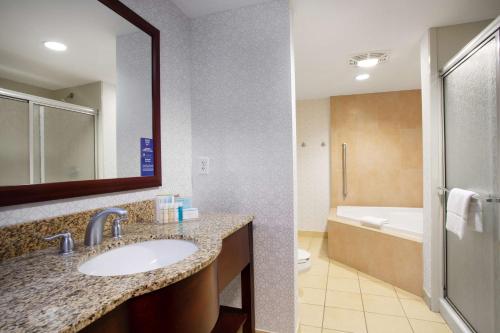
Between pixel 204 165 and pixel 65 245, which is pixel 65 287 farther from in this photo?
pixel 204 165

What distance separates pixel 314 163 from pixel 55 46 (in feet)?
11.8

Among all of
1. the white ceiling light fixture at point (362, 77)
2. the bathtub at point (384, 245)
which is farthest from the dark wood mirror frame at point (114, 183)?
the white ceiling light fixture at point (362, 77)

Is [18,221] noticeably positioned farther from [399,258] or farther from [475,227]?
[399,258]

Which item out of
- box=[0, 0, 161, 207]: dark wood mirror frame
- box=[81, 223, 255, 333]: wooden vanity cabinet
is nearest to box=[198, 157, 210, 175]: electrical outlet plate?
box=[0, 0, 161, 207]: dark wood mirror frame

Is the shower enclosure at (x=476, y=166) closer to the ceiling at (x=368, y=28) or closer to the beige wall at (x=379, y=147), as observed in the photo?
the ceiling at (x=368, y=28)

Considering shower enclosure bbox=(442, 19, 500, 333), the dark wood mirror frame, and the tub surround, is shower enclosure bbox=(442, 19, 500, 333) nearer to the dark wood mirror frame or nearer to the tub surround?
the dark wood mirror frame

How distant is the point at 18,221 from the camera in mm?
917

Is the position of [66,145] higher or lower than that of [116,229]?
higher

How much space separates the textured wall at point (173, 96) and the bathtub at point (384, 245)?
2.03m

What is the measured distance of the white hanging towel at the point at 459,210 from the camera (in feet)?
4.99

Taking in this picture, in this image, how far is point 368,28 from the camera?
79.0 inches

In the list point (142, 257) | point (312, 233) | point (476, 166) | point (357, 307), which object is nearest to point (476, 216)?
point (476, 166)

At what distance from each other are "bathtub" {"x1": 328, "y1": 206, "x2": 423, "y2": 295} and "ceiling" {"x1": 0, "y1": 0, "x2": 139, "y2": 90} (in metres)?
2.72

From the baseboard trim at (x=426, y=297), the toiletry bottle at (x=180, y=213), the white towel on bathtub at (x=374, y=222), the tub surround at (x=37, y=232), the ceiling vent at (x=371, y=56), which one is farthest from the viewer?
the white towel on bathtub at (x=374, y=222)
